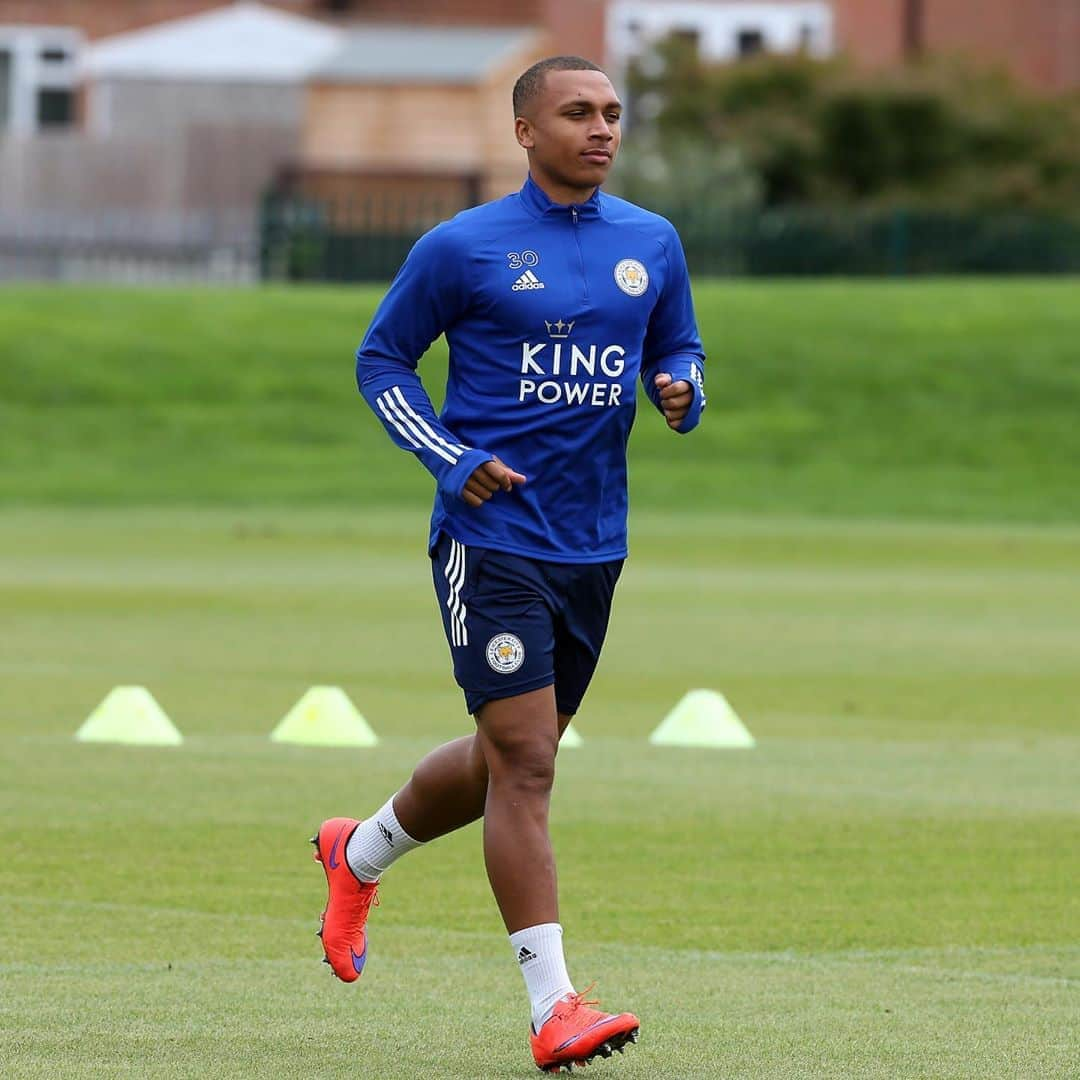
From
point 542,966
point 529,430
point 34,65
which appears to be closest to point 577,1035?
point 542,966

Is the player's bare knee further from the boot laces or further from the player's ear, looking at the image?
the player's ear

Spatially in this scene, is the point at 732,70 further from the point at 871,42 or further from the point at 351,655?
the point at 351,655

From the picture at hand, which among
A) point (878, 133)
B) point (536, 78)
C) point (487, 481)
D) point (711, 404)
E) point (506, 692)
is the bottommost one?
point (711, 404)

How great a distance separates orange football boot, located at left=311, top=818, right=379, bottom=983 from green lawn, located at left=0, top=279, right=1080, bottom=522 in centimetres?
2258

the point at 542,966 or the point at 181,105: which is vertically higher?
the point at 181,105

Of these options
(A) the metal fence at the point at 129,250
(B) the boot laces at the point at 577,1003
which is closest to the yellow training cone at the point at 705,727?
(B) the boot laces at the point at 577,1003

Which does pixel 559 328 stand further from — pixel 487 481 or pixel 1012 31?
pixel 1012 31

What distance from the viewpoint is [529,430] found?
644 centimetres

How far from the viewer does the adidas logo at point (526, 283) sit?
6.43 meters

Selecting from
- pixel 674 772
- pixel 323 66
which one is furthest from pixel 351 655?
pixel 323 66

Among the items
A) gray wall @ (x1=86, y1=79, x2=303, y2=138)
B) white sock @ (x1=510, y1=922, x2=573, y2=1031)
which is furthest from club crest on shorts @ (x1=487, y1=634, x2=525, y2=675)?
gray wall @ (x1=86, y1=79, x2=303, y2=138)

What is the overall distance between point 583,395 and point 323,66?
47526mm

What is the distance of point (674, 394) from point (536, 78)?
2.66ft

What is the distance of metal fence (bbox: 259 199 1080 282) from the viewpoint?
43.5m
